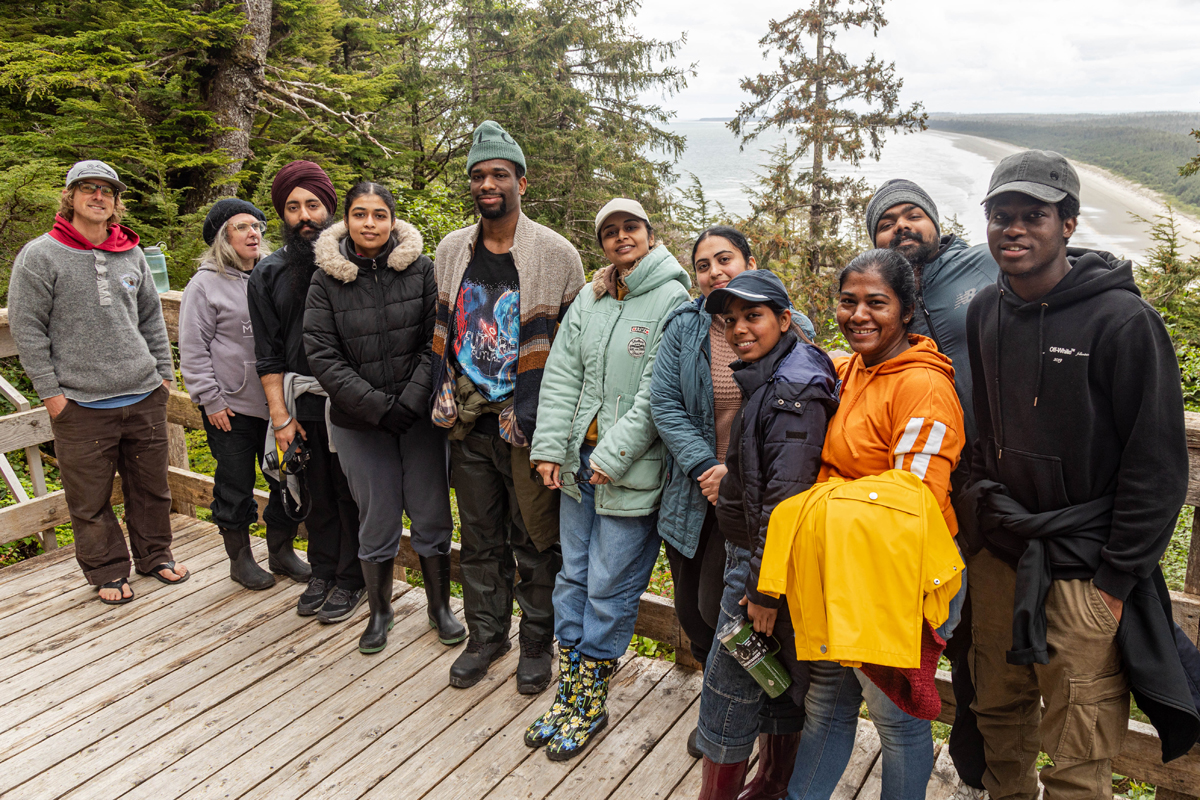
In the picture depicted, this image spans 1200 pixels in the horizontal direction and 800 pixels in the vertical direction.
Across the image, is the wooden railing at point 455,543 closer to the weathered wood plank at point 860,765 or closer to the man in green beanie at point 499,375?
the weathered wood plank at point 860,765

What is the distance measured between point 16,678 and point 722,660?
131 inches

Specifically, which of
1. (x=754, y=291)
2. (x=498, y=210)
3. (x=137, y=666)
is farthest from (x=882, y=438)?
(x=137, y=666)

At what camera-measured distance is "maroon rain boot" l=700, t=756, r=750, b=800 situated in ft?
7.90

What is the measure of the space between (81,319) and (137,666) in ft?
5.85

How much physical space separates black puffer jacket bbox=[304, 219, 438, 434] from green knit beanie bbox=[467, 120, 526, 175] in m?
0.50

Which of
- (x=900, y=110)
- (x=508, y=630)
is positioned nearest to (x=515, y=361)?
(x=508, y=630)

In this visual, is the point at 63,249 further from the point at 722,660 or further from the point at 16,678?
the point at 722,660

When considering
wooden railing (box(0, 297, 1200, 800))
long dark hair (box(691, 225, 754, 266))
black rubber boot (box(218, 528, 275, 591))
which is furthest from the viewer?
black rubber boot (box(218, 528, 275, 591))

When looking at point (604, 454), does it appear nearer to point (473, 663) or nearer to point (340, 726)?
point (473, 663)

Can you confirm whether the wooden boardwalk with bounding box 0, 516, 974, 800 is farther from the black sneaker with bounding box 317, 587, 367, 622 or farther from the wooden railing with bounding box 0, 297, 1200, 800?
the wooden railing with bounding box 0, 297, 1200, 800

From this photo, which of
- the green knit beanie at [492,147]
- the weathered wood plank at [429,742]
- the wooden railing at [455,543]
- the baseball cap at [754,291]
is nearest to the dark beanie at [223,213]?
the wooden railing at [455,543]

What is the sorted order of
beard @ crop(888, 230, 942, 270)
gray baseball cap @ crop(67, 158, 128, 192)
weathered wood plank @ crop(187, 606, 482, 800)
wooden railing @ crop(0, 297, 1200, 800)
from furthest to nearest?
gray baseball cap @ crop(67, 158, 128, 192) → weathered wood plank @ crop(187, 606, 482, 800) → beard @ crop(888, 230, 942, 270) → wooden railing @ crop(0, 297, 1200, 800)

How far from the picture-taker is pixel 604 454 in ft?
9.09

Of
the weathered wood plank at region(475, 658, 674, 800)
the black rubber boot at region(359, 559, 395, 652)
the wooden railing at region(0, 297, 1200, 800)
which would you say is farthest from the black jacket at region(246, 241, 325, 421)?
the weathered wood plank at region(475, 658, 674, 800)
